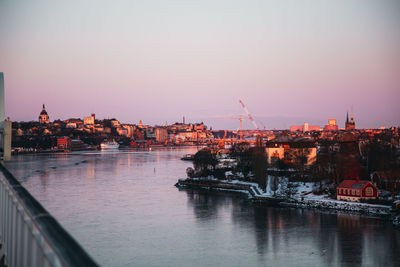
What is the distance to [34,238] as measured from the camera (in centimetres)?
76

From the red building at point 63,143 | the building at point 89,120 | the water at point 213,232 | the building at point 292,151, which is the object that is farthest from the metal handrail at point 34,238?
the building at point 89,120

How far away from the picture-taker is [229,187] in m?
9.30

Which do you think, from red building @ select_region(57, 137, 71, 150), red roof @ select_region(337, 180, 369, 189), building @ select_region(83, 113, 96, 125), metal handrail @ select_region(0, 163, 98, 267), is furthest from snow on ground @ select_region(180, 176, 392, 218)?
building @ select_region(83, 113, 96, 125)

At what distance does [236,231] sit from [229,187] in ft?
13.2

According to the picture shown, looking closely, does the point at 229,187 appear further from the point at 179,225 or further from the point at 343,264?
the point at 343,264

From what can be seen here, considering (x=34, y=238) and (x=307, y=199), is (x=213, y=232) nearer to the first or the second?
(x=307, y=199)

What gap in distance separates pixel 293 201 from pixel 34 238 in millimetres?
6783

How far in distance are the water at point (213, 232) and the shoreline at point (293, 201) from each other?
0.96 feet

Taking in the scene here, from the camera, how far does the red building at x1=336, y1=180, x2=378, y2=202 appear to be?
22.0 feet

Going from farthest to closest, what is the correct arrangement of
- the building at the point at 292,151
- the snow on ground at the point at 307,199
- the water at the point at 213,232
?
the building at the point at 292,151, the snow on ground at the point at 307,199, the water at the point at 213,232

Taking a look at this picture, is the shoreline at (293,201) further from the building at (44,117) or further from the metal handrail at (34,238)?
the building at (44,117)

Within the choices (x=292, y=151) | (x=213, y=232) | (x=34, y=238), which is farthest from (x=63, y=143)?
(x=34, y=238)

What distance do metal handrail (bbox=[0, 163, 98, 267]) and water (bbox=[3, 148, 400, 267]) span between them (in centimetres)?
276

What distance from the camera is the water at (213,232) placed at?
4086 millimetres
